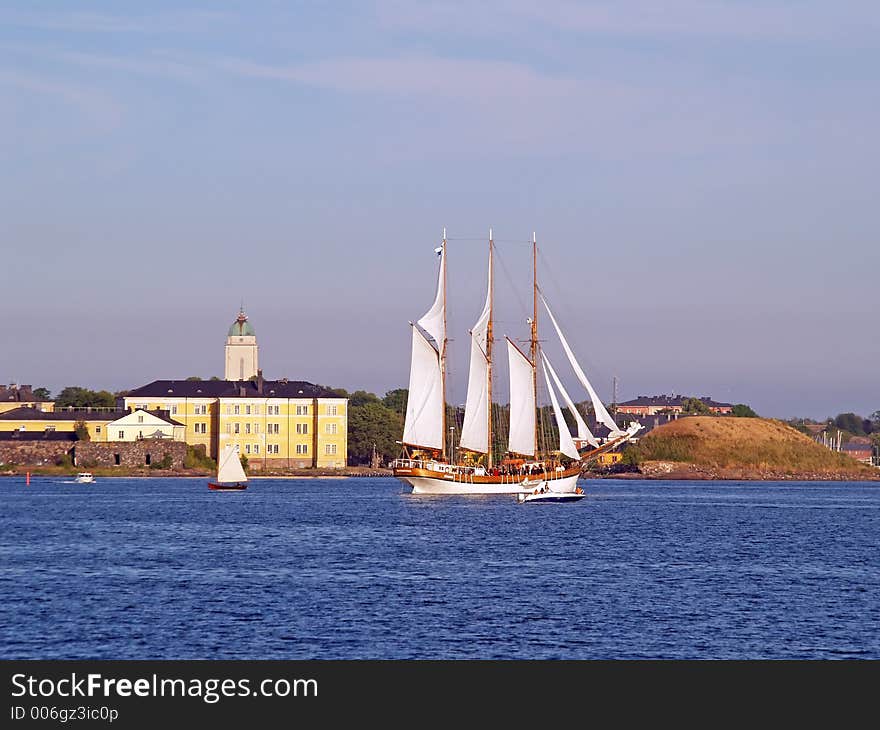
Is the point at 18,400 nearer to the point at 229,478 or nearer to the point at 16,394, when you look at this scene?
the point at 16,394

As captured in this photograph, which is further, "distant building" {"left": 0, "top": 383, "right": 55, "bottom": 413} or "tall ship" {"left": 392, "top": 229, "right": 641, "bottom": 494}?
"distant building" {"left": 0, "top": 383, "right": 55, "bottom": 413}

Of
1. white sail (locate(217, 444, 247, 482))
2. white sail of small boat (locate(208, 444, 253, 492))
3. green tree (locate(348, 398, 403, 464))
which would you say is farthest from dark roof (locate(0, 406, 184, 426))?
white sail of small boat (locate(208, 444, 253, 492))

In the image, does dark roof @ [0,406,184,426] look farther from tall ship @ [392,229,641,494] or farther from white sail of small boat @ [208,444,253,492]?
tall ship @ [392,229,641,494]

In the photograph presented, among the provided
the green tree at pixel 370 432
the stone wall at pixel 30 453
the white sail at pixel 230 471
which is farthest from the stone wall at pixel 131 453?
the white sail at pixel 230 471

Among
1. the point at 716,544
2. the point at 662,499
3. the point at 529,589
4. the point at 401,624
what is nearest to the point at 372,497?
the point at 662,499

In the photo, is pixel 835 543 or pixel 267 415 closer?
pixel 835 543

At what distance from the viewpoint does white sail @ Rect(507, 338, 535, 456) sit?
10300 cm

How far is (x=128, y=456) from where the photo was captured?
5984 inches

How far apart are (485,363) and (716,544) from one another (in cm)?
4598

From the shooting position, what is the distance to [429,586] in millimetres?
42188

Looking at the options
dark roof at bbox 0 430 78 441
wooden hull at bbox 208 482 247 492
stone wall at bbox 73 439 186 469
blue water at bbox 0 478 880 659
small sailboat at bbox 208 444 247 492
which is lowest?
blue water at bbox 0 478 880 659

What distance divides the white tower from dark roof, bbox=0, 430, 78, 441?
32331mm

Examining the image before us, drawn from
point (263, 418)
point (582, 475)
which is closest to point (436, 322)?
point (263, 418)
